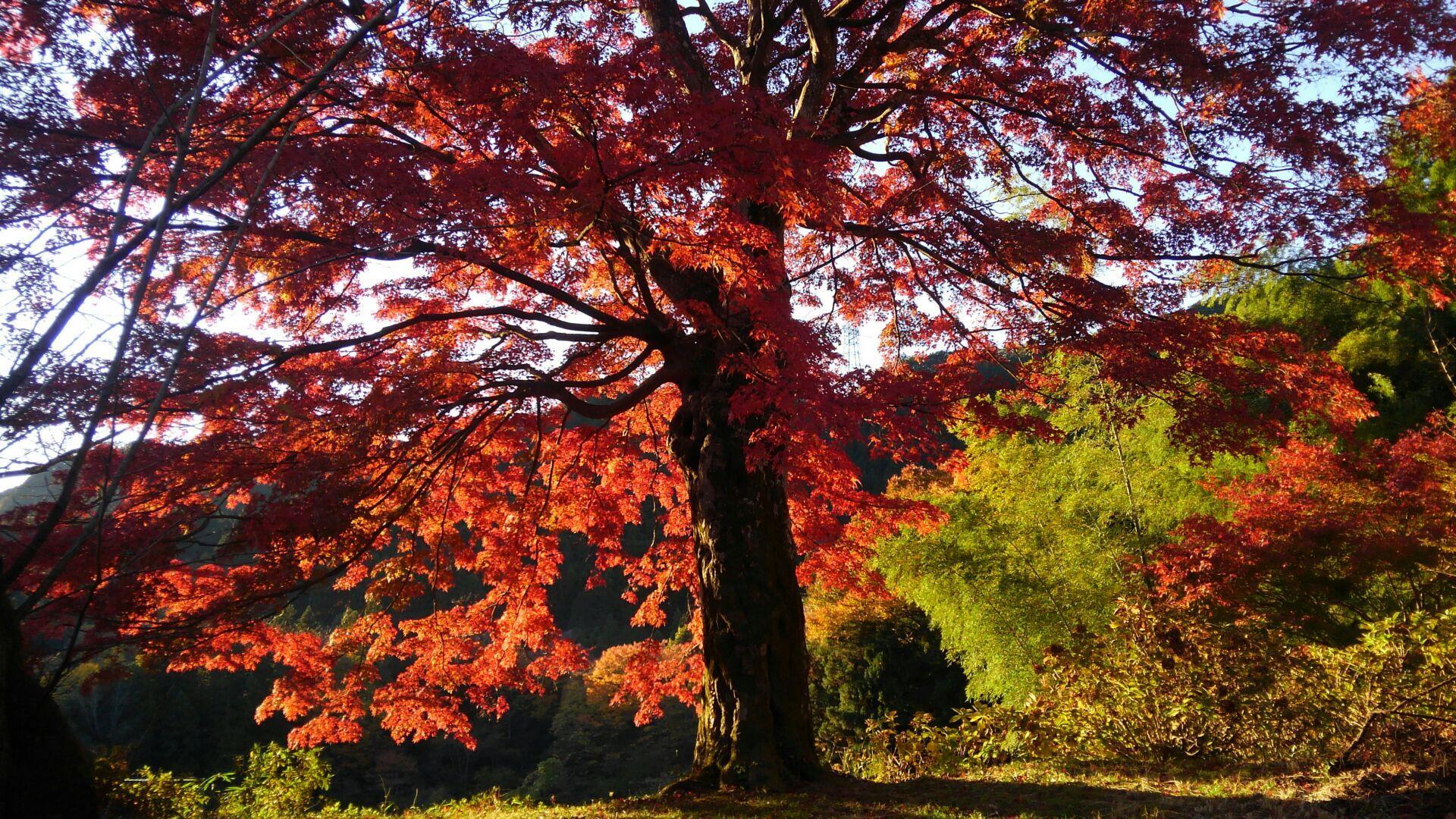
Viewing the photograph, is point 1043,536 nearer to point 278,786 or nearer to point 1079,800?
point 1079,800

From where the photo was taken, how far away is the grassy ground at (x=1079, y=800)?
362 centimetres

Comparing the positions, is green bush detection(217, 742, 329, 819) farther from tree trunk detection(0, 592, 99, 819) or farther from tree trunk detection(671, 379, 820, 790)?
tree trunk detection(0, 592, 99, 819)

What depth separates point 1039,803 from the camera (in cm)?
402

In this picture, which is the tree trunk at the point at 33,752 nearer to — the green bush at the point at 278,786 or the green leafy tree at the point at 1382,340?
the green bush at the point at 278,786

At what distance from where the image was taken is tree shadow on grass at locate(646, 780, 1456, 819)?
354 centimetres

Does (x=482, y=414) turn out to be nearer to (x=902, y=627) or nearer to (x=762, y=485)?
(x=762, y=485)

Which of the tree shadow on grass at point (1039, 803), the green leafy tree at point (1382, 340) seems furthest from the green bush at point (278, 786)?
the green leafy tree at point (1382, 340)

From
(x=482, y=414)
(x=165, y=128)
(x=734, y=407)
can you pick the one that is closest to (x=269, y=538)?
(x=482, y=414)

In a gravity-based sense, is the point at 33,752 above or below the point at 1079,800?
above

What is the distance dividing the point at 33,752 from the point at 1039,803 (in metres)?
4.18

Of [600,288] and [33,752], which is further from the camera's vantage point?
[600,288]

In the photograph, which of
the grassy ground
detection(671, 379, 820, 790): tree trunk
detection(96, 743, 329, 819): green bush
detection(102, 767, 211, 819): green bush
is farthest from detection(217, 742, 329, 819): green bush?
detection(671, 379, 820, 790): tree trunk

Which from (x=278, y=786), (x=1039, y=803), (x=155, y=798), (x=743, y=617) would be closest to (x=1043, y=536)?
(x=743, y=617)

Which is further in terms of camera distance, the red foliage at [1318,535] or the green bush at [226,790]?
the red foliage at [1318,535]
